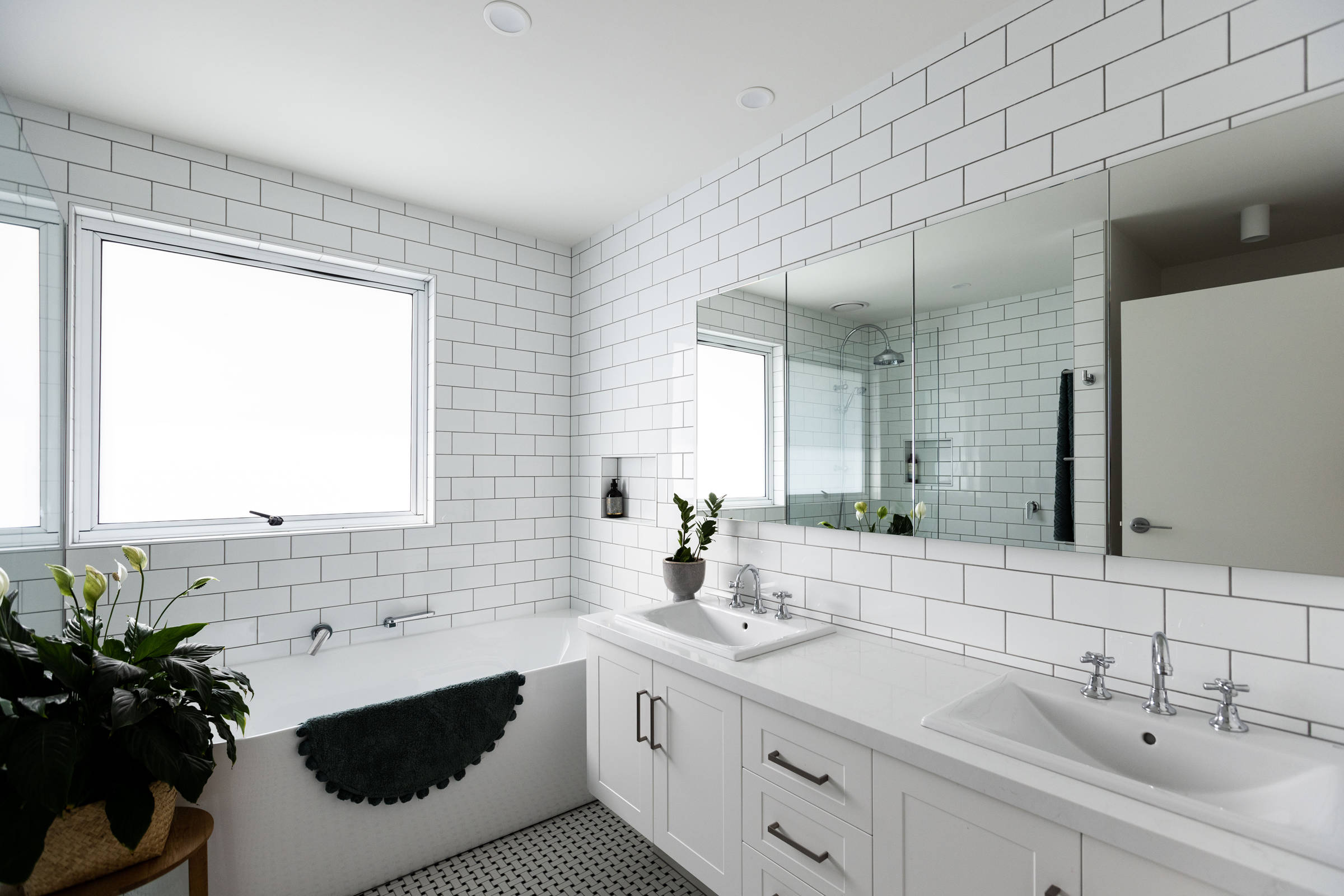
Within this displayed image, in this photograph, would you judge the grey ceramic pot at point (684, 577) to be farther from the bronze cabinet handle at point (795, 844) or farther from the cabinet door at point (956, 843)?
the cabinet door at point (956, 843)

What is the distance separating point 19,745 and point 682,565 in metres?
1.81

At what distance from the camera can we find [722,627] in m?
Answer: 2.39

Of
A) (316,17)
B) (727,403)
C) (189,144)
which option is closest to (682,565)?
(727,403)

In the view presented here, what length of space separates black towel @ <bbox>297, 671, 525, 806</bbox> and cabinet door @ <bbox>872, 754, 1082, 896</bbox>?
60.0 inches

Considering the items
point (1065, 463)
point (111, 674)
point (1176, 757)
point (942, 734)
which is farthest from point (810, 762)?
point (111, 674)

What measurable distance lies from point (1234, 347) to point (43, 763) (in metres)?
2.52

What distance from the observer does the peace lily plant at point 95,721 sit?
1.27m

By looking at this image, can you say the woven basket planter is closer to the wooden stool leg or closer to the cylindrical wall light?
the wooden stool leg

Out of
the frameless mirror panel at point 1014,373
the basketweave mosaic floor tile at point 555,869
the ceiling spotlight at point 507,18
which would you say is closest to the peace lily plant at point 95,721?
the basketweave mosaic floor tile at point 555,869

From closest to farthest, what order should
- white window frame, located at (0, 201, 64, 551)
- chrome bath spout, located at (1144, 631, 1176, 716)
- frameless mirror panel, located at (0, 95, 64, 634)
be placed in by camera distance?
chrome bath spout, located at (1144, 631, 1176, 716)
frameless mirror panel, located at (0, 95, 64, 634)
white window frame, located at (0, 201, 64, 551)

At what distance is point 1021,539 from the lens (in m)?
1.66

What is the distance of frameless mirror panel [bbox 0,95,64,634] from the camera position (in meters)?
1.55

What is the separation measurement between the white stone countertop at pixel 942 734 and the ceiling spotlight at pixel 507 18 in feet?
6.15

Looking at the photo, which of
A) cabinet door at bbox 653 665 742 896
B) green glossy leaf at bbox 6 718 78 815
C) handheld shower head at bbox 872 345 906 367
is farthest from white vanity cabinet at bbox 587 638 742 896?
green glossy leaf at bbox 6 718 78 815
